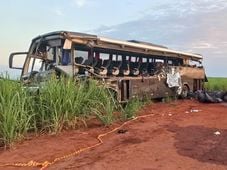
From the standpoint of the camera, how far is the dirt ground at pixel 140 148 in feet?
24.0

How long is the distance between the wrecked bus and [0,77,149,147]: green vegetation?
1355mm

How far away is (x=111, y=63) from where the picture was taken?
1572 cm

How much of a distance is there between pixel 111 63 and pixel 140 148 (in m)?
7.63

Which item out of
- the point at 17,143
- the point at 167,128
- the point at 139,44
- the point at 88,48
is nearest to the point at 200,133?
the point at 167,128

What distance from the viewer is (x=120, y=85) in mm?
15438

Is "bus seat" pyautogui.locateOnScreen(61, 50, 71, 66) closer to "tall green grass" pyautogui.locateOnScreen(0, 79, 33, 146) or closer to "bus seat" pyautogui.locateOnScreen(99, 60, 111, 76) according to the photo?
"bus seat" pyautogui.locateOnScreen(99, 60, 111, 76)

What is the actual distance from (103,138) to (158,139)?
1219 millimetres

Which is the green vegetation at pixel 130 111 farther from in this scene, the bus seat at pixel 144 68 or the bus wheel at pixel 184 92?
the bus wheel at pixel 184 92

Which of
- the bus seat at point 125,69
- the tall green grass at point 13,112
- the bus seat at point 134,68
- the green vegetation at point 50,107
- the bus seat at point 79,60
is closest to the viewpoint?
the tall green grass at point 13,112

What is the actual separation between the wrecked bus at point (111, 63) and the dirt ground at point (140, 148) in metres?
2.73

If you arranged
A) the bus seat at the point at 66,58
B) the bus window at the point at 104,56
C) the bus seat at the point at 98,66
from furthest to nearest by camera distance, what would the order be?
the bus window at the point at 104,56 → the bus seat at the point at 98,66 → the bus seat at the point at 66,58

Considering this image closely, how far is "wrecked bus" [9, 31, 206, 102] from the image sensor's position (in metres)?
13.8

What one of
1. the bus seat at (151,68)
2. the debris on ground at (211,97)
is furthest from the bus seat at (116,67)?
the debris on ground at (211,97)

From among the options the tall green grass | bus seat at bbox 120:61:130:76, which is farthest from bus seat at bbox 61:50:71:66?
the tall green grass
